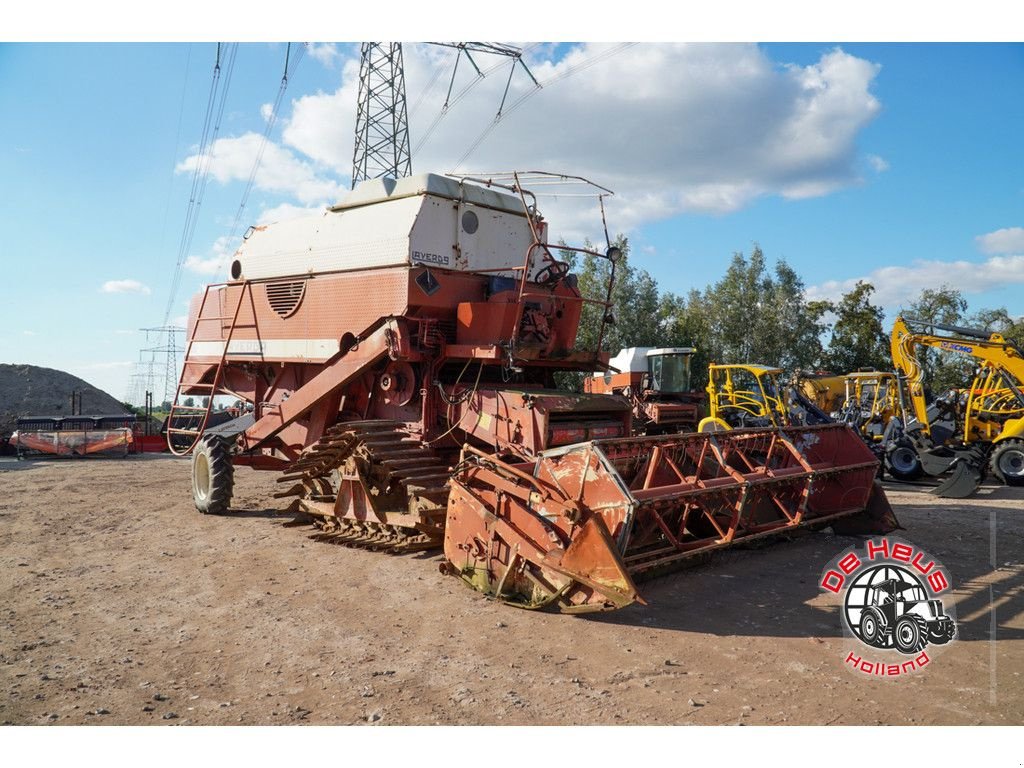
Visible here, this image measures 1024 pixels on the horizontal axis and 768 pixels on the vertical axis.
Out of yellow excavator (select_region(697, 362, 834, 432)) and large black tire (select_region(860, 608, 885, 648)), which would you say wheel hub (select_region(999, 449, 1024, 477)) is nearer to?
yellow excavator (select_region(697, 362, 834, 432))

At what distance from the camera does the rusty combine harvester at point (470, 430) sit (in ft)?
18.1

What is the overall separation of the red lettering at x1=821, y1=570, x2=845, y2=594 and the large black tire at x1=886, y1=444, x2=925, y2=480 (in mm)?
8549

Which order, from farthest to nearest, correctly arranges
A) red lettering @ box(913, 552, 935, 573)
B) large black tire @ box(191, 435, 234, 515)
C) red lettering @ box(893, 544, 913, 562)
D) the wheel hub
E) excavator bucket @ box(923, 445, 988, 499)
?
the wheel hub, excavator bucket @ box(923, 445, 988, 499), large black tire @ box(191, 435, 234, 515), red lettering @ box(893, 544, 913, 562), red lettering @ box(913, 552, 935, 573)

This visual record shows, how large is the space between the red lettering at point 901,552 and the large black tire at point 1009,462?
748 cm

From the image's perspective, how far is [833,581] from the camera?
20.6 ft

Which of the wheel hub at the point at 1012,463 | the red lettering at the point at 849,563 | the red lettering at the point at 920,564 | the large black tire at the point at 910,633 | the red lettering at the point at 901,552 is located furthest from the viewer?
the wheel hub at the point at 1012,463

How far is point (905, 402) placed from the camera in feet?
48.1

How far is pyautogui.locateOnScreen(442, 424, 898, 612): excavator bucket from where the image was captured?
507 centimetres

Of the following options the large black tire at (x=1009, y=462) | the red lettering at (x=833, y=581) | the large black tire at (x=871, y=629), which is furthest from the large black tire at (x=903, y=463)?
the large black tire at (x=871, y=629)

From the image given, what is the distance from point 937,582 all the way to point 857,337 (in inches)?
1250

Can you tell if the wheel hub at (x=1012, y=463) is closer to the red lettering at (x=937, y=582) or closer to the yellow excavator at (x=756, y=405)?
the yellow excavator at (x=756, y=405)

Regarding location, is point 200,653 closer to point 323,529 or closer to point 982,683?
point 323,529

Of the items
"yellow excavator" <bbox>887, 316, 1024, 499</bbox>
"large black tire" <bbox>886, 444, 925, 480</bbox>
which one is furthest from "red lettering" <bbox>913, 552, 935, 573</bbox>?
"large black tire" <bbox>886, 444, 925, 480</bbox>

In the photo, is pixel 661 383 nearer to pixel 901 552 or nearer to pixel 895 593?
pixel 901 552
